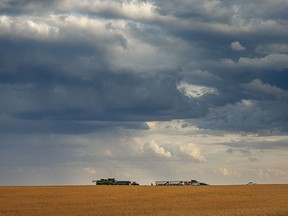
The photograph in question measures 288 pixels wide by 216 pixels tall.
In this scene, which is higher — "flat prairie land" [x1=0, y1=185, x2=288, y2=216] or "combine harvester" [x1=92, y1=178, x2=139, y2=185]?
"combine harvester" [x1=92, y1=178, x2=139, y2=185]

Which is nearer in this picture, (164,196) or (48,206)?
(48,206)

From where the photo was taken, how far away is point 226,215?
2463 inches

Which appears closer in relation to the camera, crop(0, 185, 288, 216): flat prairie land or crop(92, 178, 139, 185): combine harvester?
crop(0, 185, 288, 216): flat prairie land

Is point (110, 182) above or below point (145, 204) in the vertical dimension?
above

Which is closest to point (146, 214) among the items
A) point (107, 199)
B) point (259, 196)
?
point (107, 199)

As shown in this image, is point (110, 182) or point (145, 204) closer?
point (145, 204)

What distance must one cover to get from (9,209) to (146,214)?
60.4ft

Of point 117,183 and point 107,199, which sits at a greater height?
point 117,183

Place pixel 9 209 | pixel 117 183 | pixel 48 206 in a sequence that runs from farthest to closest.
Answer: pixel 117 183
pixel 48 206
pixel 9 209

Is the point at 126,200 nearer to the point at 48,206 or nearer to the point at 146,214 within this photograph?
the point at 48,206

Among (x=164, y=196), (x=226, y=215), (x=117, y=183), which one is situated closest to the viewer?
(x=226, y=215)

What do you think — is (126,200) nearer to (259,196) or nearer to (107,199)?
(107,199)

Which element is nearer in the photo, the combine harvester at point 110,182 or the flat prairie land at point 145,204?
the flat prairie land at point 145,204

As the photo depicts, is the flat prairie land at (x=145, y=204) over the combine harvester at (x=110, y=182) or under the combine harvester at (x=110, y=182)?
under
